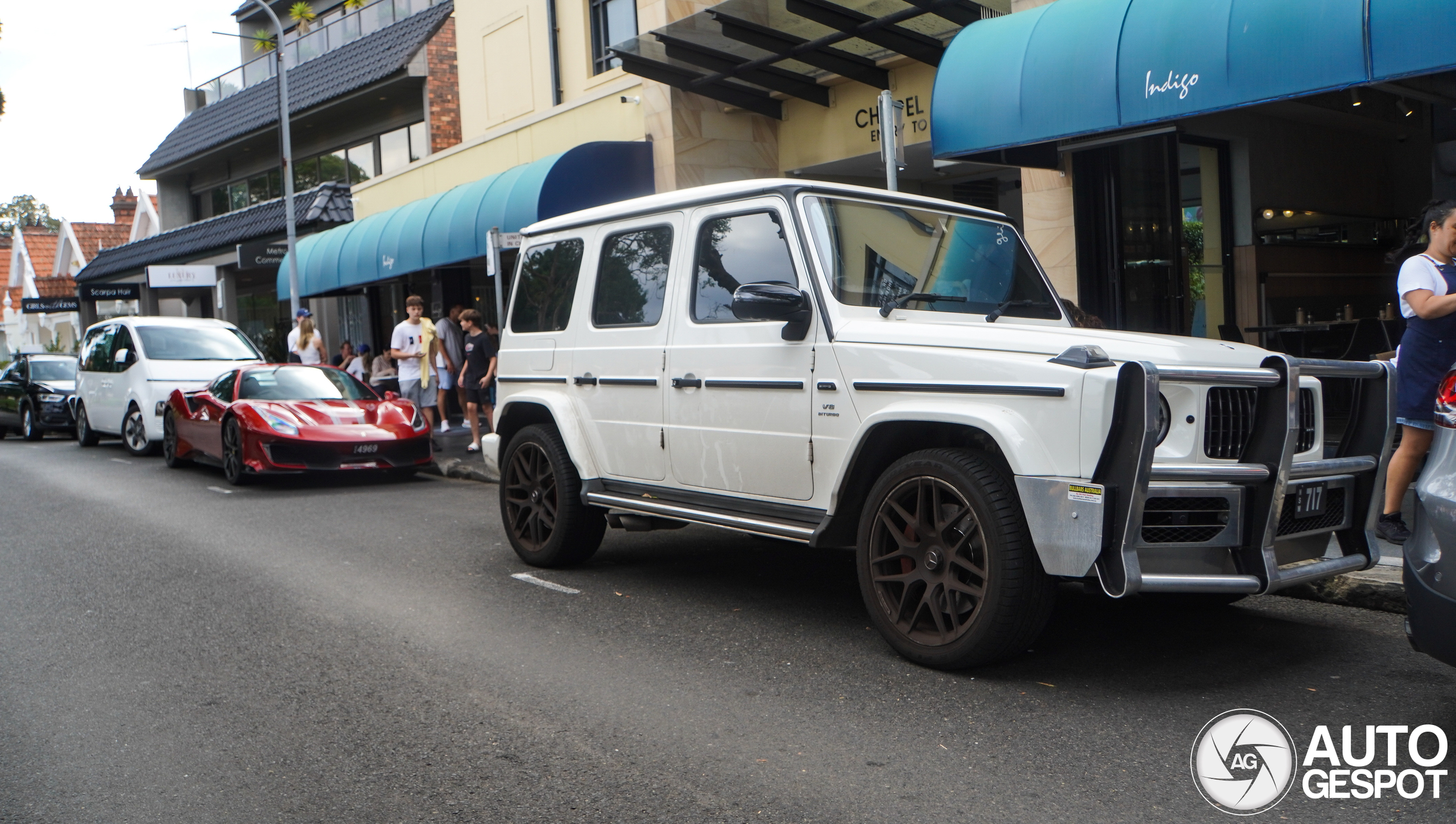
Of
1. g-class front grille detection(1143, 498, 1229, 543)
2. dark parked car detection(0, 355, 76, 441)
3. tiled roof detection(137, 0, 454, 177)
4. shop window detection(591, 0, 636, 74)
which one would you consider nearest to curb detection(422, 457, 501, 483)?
shop window detection(591, 0, 636, 74)

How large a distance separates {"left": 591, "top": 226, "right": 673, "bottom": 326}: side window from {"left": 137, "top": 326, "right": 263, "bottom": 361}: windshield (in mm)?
11204

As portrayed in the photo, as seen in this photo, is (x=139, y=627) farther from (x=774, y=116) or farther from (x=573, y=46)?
(x=573, y=46)

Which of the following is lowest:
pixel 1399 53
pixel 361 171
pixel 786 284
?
pixel 786 284

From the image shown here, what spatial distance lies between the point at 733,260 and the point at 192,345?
12.7 metres

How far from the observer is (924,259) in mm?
5586

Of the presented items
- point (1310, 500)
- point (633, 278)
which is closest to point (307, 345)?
point (633, 278)

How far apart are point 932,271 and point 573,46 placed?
13875 mm

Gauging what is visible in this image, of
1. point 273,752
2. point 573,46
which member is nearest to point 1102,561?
point 273,752

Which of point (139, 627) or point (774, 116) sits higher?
point (774, 116)

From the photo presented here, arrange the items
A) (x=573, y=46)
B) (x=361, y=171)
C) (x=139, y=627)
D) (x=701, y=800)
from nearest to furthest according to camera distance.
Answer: (x=701, y=800)
(x=139, y=627)
(x=573, y=46)
(x=361, y=171)

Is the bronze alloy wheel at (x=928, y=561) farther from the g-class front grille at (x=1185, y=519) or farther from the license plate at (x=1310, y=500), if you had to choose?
the license plate at (x=1310, y=500)

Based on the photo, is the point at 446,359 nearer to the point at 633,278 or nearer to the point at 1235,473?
the point at 633,278

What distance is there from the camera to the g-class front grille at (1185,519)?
13.9ft

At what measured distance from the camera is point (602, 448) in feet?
21.2
